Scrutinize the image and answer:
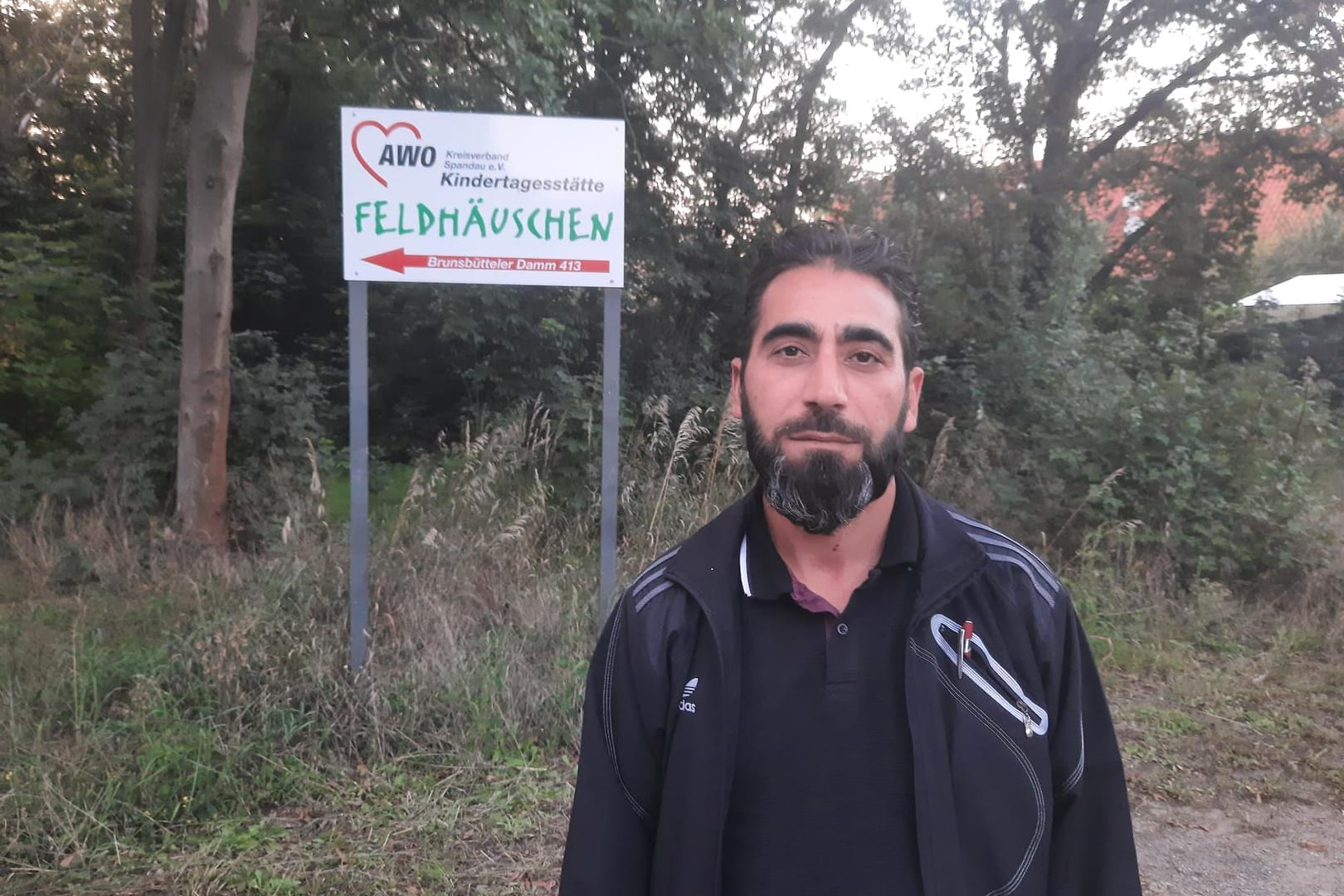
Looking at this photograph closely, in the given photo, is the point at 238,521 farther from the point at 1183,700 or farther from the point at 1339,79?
the point at 1339,79

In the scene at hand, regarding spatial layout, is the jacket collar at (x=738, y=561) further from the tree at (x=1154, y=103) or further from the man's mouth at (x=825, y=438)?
the tree at (x=1154, y=103)

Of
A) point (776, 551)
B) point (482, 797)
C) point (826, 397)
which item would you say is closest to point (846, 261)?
point (826, 397)

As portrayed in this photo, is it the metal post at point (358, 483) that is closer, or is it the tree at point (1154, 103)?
the metal post at point (358, 483)

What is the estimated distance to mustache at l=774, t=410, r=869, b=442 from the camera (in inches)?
66.8

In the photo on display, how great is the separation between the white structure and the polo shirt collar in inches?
362

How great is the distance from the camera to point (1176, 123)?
1233 cm

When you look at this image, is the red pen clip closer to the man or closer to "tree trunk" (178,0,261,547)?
the man

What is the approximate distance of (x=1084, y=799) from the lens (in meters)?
1.69

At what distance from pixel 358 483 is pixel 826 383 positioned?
3270mm

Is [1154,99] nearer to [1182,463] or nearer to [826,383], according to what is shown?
[1182,463]

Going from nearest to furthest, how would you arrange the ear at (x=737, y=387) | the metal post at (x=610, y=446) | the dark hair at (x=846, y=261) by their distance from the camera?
the dark hair at (x=846, y=261) → the ear at (x=737, y=387) → the metal post at (x=610, y=446)

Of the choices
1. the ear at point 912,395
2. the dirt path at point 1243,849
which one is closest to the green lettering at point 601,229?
the ear at point 912,395

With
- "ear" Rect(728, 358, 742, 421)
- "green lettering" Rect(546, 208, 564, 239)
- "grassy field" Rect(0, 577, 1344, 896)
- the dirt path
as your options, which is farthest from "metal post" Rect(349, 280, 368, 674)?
the dirt path

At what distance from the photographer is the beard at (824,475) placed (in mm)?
1674
